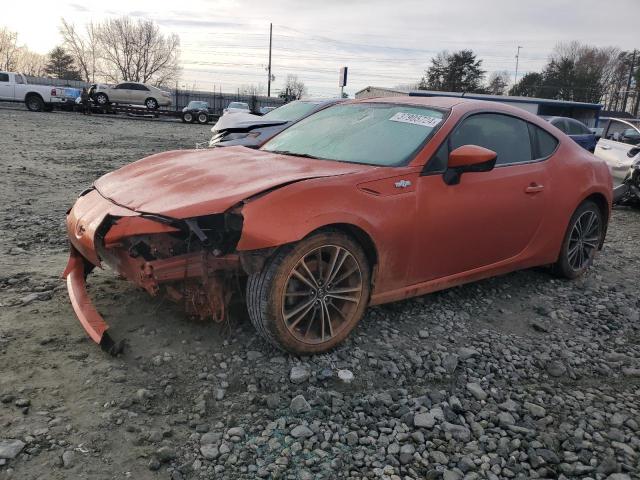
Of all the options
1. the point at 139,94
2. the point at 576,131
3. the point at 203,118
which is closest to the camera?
the point at 576,131

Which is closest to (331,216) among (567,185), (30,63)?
(567,185)

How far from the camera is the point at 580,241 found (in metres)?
4.72

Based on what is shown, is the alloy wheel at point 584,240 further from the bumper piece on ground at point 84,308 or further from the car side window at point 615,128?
the car side window at point 615,128

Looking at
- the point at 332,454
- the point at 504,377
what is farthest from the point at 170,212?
the point at 504,377

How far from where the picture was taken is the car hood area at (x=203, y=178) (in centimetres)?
280

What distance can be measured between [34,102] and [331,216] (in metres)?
29.1

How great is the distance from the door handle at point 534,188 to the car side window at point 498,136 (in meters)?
0.21

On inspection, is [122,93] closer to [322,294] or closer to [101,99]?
[101,99]

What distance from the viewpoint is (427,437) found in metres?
2.44

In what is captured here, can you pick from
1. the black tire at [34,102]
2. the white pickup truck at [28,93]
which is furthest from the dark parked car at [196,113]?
the black tire at [34,102]

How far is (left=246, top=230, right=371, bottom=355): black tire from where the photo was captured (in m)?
2.84

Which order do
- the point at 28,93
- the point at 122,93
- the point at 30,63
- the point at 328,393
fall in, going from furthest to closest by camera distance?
the point at 30,63 → the point at 122,93 → the point at 28,93 → the point at 328,393

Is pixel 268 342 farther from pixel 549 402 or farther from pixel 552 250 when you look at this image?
pixel 552 250

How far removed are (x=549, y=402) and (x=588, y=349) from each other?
89 centimetres
